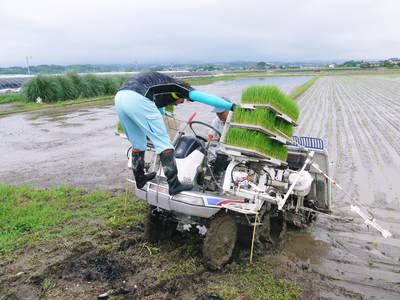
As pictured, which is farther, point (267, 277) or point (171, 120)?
point (171, 120)

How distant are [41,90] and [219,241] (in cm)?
2566

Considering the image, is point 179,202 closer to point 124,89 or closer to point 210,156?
point 210,156

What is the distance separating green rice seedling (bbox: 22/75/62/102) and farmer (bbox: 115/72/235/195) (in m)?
24.5

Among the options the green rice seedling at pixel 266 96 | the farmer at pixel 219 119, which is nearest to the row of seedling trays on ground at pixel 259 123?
the green rice seedling at pixel 266 96

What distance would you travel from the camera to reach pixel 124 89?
371 centimetres

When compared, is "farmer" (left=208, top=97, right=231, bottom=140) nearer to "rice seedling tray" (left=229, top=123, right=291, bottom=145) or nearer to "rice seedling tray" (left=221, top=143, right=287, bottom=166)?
"rice seedling tray" (left=221, top=143, right=287, bottom=166)

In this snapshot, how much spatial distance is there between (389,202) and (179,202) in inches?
170

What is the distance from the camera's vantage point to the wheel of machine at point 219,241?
3.78 m

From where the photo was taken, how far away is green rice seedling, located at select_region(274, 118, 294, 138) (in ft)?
12.8

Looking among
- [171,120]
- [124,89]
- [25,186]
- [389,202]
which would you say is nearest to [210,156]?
[171,120]

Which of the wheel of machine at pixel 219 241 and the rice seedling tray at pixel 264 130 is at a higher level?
the rice seedling tray at pixel 264 130

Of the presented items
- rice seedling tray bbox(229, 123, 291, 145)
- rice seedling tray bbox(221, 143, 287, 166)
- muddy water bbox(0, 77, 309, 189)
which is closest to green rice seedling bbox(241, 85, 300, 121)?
rice seedling tray bbox(229, 123, 291, 145)

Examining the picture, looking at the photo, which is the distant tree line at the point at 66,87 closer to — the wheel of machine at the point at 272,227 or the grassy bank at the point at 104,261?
the grassy bank at the point at 104,261

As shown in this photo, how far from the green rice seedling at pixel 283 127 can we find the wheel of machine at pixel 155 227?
1.79 meters
